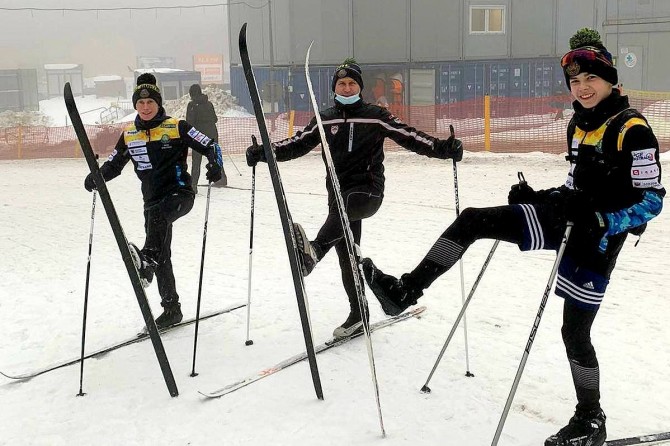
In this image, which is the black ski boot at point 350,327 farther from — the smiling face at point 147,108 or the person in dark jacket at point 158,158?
the smiling face at point 147,108

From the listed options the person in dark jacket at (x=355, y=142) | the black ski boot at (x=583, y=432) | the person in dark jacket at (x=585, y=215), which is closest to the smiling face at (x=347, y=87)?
the person in dark jacket at (x=355, y=142)

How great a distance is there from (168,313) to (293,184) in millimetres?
8276

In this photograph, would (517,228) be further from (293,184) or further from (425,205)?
(293,184)

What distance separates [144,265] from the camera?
4988 mm

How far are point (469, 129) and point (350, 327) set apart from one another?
15.2 meters

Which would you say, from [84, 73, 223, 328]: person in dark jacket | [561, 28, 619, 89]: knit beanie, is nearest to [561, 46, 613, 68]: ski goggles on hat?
[561, 28, 619, 89]: knit beanie

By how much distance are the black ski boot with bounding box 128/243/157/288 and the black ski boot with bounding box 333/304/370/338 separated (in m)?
1.53

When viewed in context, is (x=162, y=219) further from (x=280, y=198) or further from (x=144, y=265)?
→ (x=280, y=198)

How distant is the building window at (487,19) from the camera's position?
25297mm

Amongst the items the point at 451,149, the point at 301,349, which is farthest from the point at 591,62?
the point at 301,349

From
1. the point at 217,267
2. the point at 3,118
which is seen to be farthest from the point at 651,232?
A: the point at 3,118

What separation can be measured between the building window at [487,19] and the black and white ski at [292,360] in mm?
21904

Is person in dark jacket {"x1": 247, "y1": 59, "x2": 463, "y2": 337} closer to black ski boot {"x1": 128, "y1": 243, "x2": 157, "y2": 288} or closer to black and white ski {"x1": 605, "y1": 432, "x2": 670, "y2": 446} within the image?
black ski boot {"x1": 128, "y1": 243, "x2": 157, "y2": 288}

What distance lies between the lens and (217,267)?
7633mm
